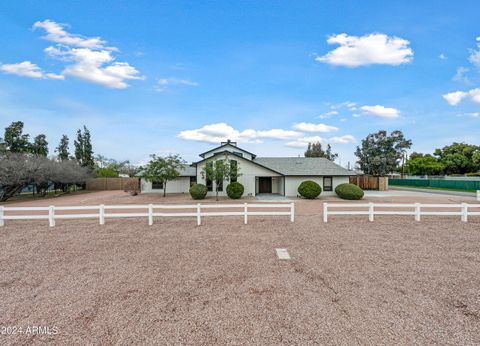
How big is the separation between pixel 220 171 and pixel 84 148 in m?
28.5

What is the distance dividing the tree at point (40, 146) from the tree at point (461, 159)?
75299 mm

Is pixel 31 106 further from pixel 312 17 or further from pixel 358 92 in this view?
pixel 358 92

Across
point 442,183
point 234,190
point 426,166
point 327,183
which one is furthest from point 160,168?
point 426,166

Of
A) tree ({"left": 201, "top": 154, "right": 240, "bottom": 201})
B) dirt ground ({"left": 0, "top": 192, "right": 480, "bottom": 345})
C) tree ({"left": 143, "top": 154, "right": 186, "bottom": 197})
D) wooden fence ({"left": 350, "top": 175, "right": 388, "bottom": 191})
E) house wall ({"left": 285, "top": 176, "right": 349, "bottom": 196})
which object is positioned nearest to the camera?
dirt ground ({"left": 0, "top": 192, "right": 480, "bottom": 345})

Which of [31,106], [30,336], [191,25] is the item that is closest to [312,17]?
[191,25]

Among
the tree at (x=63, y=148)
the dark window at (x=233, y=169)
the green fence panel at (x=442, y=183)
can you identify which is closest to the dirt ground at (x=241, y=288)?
the dark window at (x=233, y=169)

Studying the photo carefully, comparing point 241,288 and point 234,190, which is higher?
point 234,190

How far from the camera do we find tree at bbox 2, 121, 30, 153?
101 feet

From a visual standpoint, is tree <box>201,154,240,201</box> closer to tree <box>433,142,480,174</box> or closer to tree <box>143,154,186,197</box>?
tree <box>143,154,186,197</box>

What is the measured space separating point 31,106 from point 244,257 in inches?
771

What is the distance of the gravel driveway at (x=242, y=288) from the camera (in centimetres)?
311

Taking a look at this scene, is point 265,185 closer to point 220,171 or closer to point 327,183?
point 327,183

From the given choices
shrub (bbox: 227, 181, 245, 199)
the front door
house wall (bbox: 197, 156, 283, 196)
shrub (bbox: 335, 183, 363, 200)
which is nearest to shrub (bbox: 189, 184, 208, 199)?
shrub (bbox: 227, 181, 245, 199)

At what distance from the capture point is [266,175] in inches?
931
